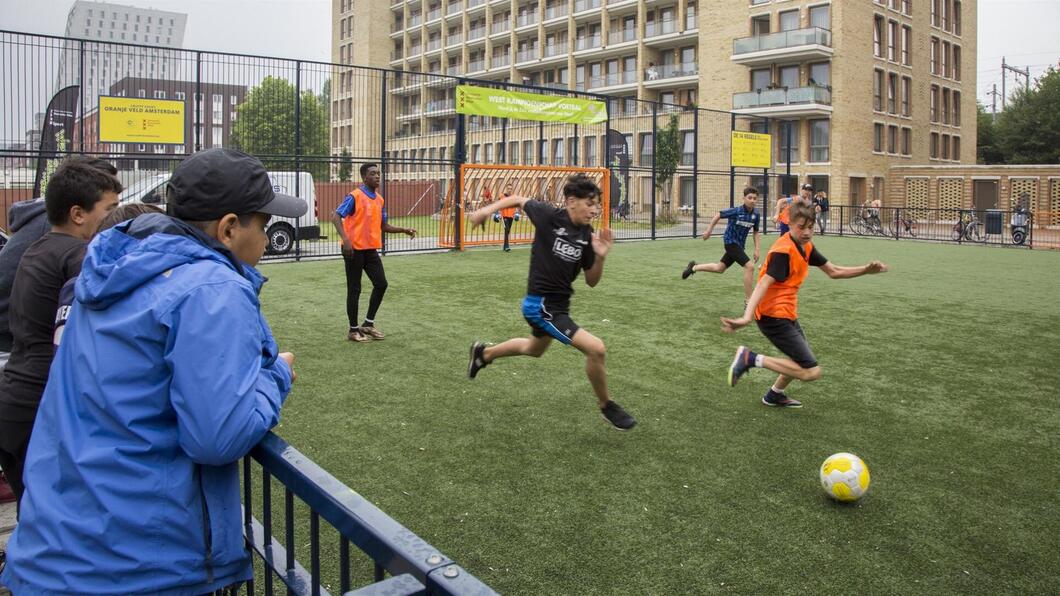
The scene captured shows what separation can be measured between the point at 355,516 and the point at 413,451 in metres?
3.91

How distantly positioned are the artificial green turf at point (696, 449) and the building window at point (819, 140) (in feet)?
124

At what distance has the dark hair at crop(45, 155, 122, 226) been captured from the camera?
320 cm

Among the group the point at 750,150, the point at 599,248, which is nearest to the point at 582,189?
the point at 599,248

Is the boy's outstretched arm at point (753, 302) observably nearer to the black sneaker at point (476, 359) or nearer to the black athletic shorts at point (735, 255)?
the black sneaker at point (476, 359)

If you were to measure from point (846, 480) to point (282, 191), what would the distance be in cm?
1614

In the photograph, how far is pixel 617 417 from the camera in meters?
5.92

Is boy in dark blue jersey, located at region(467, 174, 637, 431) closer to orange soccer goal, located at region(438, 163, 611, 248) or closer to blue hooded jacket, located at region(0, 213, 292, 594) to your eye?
blue hooded jacket, located at region(0, 213, 292, 594)

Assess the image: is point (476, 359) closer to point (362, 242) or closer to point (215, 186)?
point (362, 242)

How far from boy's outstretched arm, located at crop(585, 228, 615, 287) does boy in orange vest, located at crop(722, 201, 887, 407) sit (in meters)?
1.07

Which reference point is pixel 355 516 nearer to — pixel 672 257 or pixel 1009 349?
pixel 1009 349

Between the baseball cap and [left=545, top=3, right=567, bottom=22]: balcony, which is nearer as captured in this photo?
the baseball cap

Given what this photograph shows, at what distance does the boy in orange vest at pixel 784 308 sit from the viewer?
6.43 m

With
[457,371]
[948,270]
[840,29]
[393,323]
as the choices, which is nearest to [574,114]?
[948,270]

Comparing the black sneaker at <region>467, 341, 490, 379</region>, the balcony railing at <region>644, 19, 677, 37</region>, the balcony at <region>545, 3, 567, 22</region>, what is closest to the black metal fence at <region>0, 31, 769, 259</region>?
the black sneaker at <region>467, 341, 490, 379</region>
